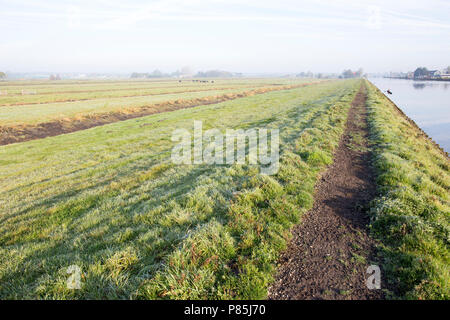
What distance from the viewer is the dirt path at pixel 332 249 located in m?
3.93

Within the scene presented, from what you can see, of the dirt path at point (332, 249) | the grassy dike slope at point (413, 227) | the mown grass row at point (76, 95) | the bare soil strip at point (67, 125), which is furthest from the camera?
the mown grass row at point (76, 95)

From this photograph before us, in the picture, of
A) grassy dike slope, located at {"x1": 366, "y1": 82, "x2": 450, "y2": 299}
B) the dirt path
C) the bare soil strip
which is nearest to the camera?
grassy dike slope, located at {"x1": 366, "y1": 82, "x2": 450, "y2": 299}

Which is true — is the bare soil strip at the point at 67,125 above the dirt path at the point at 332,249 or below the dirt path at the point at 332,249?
above

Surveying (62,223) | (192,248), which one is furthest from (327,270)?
(62,223)

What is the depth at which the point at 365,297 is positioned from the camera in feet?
12.2

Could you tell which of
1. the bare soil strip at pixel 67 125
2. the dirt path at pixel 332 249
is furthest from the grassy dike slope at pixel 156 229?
the bare soil strip at pixel 67 125

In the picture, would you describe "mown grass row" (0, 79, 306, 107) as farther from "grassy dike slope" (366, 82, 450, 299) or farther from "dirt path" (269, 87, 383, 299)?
"grassy dike slope" (366, 82, 450, 299)

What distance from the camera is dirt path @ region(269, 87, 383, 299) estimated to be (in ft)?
12.9

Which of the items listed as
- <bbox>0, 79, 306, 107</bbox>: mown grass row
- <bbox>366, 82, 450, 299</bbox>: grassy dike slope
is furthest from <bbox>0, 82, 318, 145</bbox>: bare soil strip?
<bbox>366, 82, 450, 299</bbox>: grassy dike slope

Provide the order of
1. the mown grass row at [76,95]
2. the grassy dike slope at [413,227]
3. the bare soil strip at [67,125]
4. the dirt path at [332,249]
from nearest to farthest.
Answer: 1. the grassy dike slope at [413,227]
2. the dirt path at [332,249]
3. the bare soil strip at [67,125]
4. the mown grass row at [76,95]

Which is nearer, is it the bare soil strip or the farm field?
the farm field

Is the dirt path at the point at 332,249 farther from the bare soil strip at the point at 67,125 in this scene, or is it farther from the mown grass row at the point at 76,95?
the mown grass row at the point at 76,95

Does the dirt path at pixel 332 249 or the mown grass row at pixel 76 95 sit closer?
the dirt path at pixel 332 249

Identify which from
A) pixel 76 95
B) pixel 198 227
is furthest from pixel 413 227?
pixel 76 95
